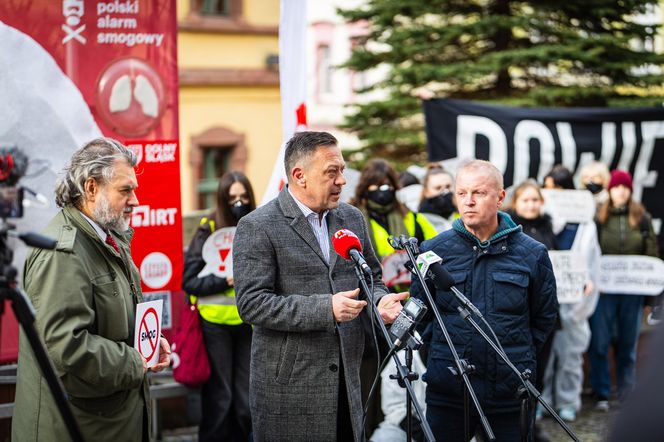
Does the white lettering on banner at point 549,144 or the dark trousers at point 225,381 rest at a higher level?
the white lettering on banner at point 549,144

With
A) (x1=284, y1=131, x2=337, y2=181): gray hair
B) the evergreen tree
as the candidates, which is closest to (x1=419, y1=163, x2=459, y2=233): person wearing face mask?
(x1=284, y1=131, x2=337, y2=181): gray hair

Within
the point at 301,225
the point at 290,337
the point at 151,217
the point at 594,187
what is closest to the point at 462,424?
the point at 290,337

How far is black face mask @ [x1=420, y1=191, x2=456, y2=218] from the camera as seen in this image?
848 centimetres

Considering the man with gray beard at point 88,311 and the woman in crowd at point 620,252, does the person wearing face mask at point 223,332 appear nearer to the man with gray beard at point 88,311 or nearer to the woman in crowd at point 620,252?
the man with gray beard at point 88,311

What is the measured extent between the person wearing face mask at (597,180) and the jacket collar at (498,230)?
4.76 metres

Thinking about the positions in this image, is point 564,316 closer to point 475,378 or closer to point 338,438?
point 475,378

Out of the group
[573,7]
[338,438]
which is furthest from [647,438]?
[573,7]

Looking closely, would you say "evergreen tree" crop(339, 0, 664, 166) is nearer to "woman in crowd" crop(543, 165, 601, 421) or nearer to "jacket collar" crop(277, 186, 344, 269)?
"woman in crowd" crop(543, 165, 601, 421)

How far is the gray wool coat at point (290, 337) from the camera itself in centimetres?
468

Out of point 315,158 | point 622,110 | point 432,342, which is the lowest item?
point 432,342

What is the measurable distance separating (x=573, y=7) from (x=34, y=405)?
47.0 ft

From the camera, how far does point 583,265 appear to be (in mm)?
8617

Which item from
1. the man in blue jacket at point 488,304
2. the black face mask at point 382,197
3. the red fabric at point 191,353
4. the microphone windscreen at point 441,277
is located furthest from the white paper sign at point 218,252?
the microphone windscreen at point 441,277

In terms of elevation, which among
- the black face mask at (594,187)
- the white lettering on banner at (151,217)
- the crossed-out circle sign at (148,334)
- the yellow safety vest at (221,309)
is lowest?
the yellow safety vest at (221,309)
